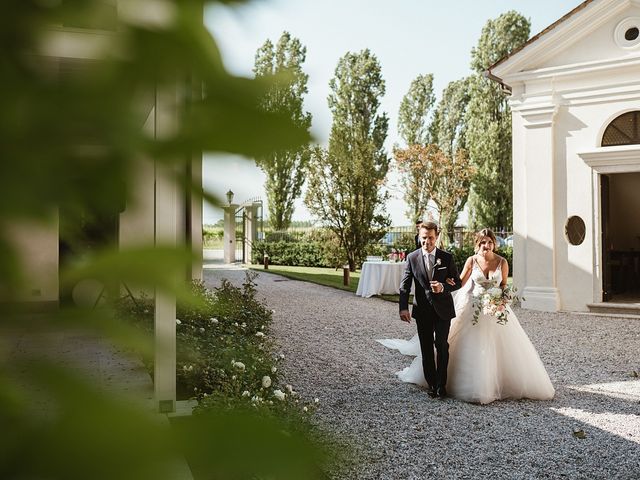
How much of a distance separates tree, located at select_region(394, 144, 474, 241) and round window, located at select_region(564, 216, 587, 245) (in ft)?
67.2

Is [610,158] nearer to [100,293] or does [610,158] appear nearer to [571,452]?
[571,452]

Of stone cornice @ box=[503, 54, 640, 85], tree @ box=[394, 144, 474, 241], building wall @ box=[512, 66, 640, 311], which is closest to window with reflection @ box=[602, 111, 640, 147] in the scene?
building wall @ box=[512, 66, 640, 311]

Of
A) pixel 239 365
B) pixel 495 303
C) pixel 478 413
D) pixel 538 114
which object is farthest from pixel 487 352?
pixel 538 114

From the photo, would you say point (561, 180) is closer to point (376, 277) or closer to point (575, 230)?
point (575, 230)

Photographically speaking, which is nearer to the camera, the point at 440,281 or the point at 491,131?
the point at 440,281

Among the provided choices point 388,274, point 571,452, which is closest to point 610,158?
point 388,274

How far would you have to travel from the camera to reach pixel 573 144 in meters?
14.4

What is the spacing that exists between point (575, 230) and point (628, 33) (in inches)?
173

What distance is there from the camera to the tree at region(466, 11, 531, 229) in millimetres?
33938

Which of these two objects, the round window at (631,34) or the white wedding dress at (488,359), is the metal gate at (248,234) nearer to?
the round window at (631,34)

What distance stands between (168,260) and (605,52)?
15.8 metres

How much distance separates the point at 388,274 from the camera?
17.7m

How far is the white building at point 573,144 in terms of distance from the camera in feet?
45.3

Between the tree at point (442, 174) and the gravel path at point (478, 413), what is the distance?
2399 cm
